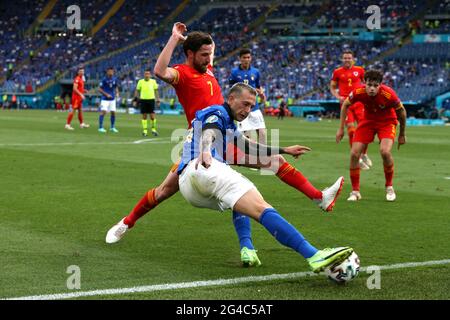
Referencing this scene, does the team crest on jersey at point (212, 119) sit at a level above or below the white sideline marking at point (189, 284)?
above

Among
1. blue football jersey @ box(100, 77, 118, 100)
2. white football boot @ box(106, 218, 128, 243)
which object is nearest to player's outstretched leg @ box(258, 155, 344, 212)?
white football boot @ box(106, 218, 128, 243)

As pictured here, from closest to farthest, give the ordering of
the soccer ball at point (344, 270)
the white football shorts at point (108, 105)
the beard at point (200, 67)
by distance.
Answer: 1. the soccer ball at point (344, 270)
2. the beard at point (200, 67)
3. the white football shorts at point (108, 105)

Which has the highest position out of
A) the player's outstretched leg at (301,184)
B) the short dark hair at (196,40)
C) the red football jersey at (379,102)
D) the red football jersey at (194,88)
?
the short dark hair at (196,40)

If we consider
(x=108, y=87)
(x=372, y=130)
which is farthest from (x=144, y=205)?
(x=108, y=87)

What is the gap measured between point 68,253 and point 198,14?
67613mm

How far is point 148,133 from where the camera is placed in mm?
28422

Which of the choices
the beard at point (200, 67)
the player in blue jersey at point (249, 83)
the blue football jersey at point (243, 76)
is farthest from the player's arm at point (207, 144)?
the blue football jersey at point (243, 76)

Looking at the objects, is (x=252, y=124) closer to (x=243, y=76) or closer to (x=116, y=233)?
(x=243, y=76)

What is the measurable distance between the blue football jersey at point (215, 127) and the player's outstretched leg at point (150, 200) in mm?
799

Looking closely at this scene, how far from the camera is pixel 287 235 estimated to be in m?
6.25

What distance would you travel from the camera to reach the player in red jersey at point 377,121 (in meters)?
11.5

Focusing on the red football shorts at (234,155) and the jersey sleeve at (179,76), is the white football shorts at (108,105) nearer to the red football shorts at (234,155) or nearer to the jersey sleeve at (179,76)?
the jersey sleeve at (179,76)
